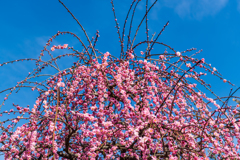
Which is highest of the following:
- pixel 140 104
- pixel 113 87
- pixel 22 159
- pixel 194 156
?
pixel 113 87

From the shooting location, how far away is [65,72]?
4441mm

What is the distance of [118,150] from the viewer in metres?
3.66

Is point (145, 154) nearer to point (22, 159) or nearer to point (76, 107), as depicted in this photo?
point (76, 107)

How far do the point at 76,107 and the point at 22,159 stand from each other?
4.60 feet

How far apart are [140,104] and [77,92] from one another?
4.44ft

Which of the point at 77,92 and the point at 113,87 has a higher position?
the point at 113,87

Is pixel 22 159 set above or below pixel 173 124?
below

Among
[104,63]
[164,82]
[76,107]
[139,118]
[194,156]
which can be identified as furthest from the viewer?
[164,82]

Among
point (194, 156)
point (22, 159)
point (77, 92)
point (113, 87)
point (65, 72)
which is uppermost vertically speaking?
point (65, 72)

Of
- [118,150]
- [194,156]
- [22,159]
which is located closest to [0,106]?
[22,159]

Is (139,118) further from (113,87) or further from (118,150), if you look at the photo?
(113,87)

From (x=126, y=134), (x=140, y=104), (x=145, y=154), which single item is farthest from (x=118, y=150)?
(x=140, y=104)

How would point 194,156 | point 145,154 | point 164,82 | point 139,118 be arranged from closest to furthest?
point 194,156
point 145,154
point 139,118
point 164,82

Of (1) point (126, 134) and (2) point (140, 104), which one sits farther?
(2) point (140, 104)
